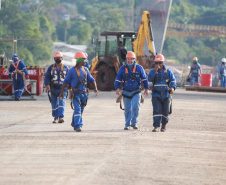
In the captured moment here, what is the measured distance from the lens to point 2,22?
128625mm

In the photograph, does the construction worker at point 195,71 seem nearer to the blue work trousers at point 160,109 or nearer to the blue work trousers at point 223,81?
the blue work trousers at point 223,81

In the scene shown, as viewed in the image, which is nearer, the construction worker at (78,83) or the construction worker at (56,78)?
the construction worker at (78,83)

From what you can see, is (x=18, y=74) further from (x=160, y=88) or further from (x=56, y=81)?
(x=160, y=88)

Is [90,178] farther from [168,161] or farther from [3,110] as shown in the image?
[3,110]

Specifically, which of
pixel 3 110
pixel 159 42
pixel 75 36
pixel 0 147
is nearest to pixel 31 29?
pixel 159 42

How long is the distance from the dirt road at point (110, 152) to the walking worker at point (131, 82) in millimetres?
415

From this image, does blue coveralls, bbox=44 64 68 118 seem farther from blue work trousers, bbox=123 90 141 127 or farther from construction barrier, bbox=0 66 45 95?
construction barrier, bbox=0 66 45 95

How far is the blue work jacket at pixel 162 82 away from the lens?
52.7 feet

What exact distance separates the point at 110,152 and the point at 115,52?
76.2 ft

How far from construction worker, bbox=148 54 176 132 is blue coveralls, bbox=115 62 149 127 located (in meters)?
0.39

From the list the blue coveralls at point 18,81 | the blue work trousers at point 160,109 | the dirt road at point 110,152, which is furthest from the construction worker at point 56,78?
the blue coveralls at point 18,81

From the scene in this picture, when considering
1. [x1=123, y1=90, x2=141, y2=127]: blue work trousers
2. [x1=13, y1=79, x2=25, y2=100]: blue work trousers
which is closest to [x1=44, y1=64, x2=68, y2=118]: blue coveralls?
[x1=123, y1=90, x2=141, y2=127]: blue work trousers

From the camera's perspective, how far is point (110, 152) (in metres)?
12.2

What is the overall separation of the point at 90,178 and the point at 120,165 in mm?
1216
